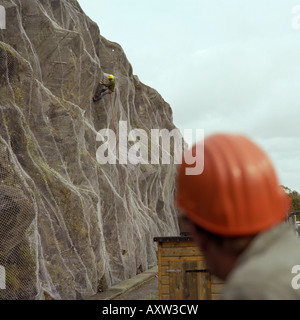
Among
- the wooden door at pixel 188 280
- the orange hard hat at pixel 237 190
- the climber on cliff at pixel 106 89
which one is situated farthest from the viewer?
the climber on cliff at pixel 106 89

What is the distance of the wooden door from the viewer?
11.8 meters

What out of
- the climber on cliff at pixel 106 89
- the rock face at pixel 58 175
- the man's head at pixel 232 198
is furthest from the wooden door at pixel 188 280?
the climber on cliff at pixel 106 89

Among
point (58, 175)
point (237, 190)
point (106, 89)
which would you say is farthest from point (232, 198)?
point (106, 89)

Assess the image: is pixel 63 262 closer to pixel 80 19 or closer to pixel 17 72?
pixel 17 72

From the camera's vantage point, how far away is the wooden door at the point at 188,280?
1180cm

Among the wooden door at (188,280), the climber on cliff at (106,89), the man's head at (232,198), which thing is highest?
the climber on cliff at (106,89)

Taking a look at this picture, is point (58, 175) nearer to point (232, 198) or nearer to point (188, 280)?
point (188, 280)

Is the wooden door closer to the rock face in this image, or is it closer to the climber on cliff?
the rock face

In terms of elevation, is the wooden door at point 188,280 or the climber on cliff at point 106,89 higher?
the climber on cliff at point 106,89

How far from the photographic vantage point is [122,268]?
22891 millimetres

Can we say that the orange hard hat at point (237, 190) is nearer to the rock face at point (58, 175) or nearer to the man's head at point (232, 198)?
the man's head at point (232, 198)

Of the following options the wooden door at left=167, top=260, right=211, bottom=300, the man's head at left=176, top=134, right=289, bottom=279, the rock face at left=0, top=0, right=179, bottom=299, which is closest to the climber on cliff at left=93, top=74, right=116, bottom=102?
the rock face at left=0, top=0, right=179, bottom=299

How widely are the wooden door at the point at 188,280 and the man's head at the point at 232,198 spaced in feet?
34.8
